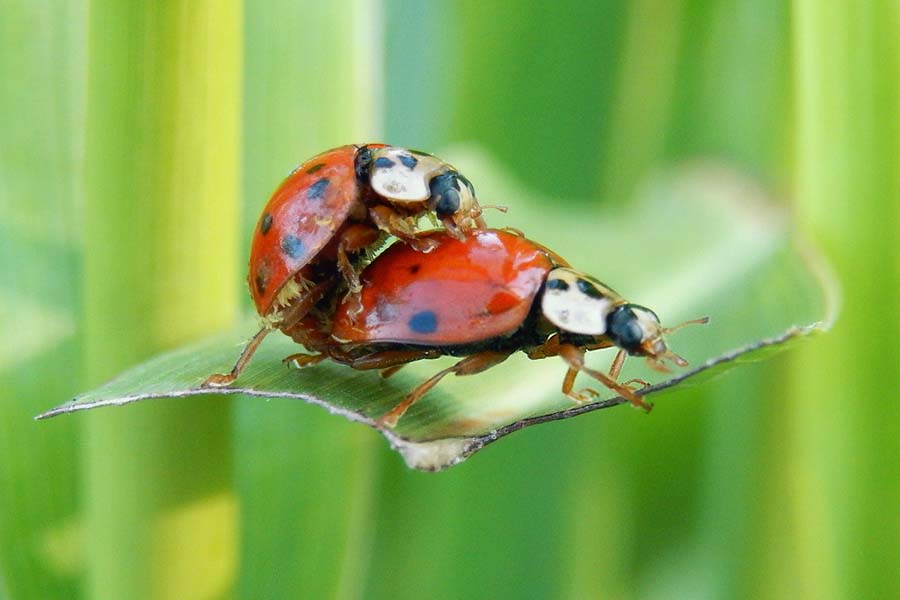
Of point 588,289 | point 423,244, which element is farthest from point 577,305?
point 423,244

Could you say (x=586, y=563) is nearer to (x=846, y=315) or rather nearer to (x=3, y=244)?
(x=846, y=315)

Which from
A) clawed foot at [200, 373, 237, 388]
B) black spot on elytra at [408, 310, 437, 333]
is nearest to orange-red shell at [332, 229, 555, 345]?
black spot on elytra at [408, 310, 437, 333]

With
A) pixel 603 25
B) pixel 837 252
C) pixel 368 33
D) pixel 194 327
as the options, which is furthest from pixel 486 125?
pixel 194 327

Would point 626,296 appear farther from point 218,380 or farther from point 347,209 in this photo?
point 218,380

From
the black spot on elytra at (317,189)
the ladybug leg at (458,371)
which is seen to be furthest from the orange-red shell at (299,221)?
the ladybug leg at (458,371)

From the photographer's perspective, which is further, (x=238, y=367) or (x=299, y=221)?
(x=299, y=221)

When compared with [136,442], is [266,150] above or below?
above

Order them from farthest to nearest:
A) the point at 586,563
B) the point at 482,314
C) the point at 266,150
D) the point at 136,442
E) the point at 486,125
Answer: the point at 486,125
the point at 586,563
the point at 266,150
the point at 482,314
the point at 136,442
